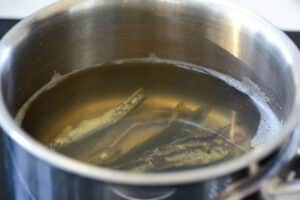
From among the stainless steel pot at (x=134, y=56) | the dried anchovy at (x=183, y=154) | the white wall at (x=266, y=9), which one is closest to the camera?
the stainless steel pot at (x=134, y=56)

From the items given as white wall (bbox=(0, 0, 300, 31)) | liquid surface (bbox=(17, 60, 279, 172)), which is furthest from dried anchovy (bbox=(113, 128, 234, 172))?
white wall (bbox=(0, 0, 300, 31))

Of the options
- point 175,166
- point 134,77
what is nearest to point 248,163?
point 175,166

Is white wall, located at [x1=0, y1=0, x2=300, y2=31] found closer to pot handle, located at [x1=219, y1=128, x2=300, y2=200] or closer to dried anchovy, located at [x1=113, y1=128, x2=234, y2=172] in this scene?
dried anchovy, located at [x1=113, y1=128, x2=234, y2=172]

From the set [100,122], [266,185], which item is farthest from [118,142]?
[266,185]

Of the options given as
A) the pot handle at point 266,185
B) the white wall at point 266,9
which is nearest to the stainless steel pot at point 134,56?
the pot handle at point 266,185

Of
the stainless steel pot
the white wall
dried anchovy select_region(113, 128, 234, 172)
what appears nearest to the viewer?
the stainless steel pot

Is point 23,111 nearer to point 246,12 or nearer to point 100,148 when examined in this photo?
point 100,148

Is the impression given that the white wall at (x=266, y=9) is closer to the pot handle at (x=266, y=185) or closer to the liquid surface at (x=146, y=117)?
the liquid surface at (x=146, y=117)
